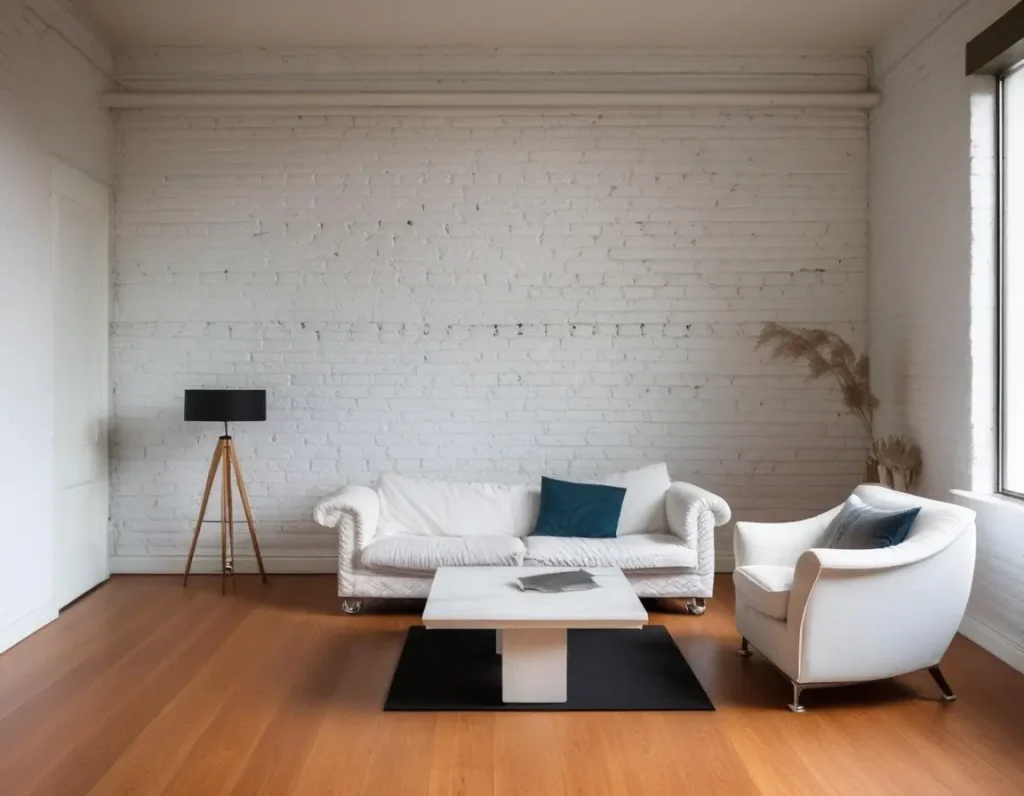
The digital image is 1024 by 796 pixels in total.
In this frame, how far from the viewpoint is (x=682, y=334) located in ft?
20.8

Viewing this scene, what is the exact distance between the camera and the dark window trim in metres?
4.29

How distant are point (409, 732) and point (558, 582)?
1025 millimetres

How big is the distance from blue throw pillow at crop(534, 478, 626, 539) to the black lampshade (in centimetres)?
199

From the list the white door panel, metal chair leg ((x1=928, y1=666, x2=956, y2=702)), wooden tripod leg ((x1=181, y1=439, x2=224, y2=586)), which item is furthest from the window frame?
the white door panel

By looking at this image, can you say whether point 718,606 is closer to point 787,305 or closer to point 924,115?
point 787,305

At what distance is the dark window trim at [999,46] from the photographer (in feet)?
14.1

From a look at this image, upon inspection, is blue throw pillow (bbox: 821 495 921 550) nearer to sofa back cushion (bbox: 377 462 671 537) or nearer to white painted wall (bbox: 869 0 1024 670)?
white painted wall (bbox: 869 0 1024 670)

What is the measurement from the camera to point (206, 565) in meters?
6.27

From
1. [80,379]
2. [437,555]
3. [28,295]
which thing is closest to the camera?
[28,295]

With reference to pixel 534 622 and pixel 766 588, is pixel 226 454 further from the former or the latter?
pixel 766 588

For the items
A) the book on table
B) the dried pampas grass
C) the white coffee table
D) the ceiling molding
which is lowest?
the white coffee table

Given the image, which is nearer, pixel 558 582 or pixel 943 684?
pixel 943 684

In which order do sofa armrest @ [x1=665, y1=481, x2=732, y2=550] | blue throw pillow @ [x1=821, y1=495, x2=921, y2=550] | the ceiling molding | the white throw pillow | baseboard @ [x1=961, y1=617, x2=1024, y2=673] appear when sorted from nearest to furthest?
blue throw pillow @ [x1=821, y1=495, x2=921, y2=550], baseboard @ [x1=961, y1=617, x2=1024, y2=673], sofa armrest @ [x1=665, y1=481, x2=732, y2=550], the white throw pillow, the ceiling molding

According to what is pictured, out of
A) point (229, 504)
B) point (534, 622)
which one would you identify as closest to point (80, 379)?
point (229, 504)
